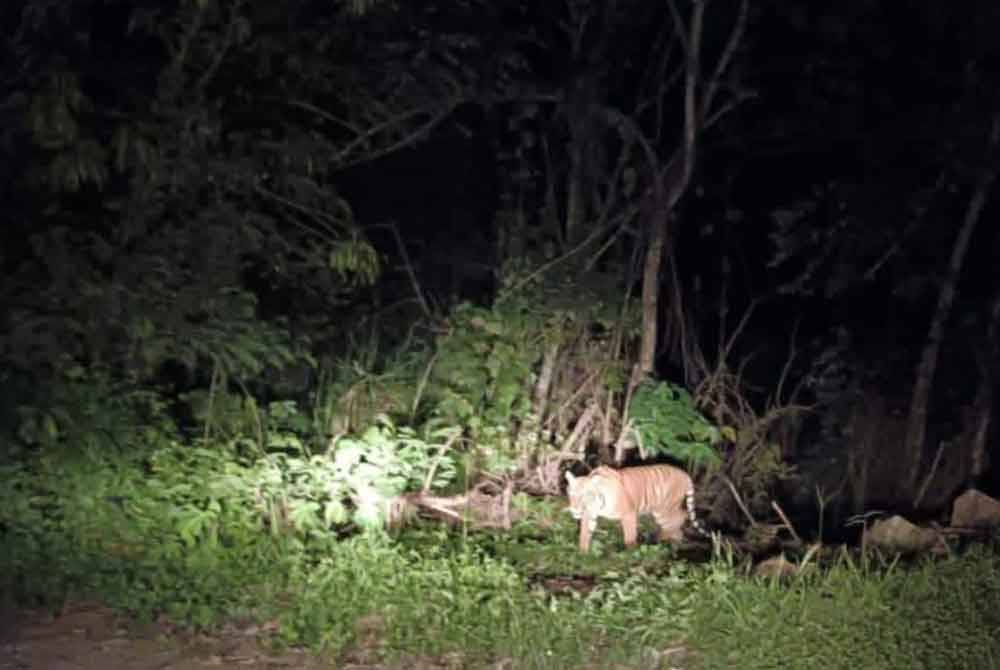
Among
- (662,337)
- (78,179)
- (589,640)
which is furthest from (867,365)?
(78,179)

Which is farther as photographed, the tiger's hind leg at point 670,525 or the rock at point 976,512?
the rock at point 976,512

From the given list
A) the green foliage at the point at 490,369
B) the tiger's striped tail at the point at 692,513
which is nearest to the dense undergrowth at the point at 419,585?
the tiger's striped tail at the point at 692,513

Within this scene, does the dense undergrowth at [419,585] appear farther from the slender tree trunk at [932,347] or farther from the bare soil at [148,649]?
the slender tree trunk at [932,347]

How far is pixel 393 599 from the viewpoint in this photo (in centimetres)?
710

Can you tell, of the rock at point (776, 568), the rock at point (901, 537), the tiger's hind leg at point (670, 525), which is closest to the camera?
the rock at point (776, 568)

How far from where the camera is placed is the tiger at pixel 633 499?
842 centimetres

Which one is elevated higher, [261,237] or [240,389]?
[261,237]

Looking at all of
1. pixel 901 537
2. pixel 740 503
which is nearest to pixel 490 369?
pixel 740 503

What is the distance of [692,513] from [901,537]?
4.09 ft

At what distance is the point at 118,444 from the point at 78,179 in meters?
1.40

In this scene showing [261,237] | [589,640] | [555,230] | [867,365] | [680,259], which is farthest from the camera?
[680,259]

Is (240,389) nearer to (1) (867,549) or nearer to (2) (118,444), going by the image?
(2) (118,444)

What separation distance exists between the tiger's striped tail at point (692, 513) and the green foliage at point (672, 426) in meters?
0.36

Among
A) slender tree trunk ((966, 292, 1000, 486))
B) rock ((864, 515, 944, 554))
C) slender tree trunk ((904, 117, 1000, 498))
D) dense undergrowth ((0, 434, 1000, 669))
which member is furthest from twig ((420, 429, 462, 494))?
slender tree trunk ((966, 292, 1000, 486))
